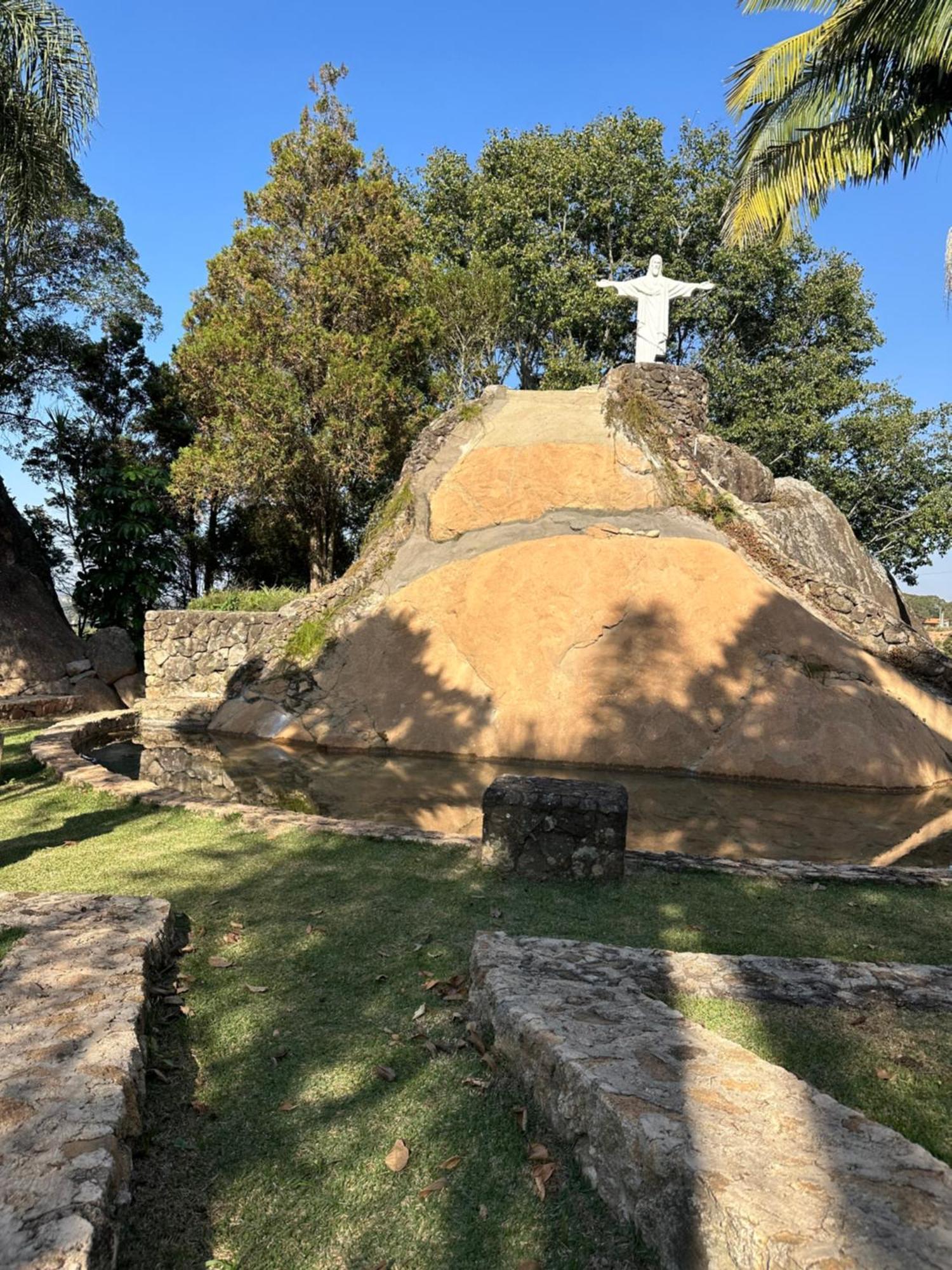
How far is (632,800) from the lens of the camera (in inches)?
299

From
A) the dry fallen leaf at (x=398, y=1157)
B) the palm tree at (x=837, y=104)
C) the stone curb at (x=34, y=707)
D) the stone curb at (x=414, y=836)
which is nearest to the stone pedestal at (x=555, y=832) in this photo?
the stone curb at (x=414, y=836)

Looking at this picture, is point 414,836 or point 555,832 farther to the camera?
point 414,836

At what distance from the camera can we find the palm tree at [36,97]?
9828 millimetres

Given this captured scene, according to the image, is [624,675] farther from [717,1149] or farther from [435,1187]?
→ [717,1149]

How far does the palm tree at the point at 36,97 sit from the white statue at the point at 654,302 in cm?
828

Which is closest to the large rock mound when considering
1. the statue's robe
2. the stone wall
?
the stone wall

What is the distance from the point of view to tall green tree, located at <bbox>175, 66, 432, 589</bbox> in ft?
53.2

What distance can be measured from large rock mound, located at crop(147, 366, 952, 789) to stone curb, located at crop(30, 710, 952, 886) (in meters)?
3.48

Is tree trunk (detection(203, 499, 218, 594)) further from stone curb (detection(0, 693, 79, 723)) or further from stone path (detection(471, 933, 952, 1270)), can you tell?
stone path (detection(471, 933, 952, 1270))

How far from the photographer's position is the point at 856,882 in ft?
16.3

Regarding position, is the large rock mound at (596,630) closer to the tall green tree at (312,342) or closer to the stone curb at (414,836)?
the stone curb at (414,836)

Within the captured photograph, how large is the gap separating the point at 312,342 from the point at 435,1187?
1618 centimetres

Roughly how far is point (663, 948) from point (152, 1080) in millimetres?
2205

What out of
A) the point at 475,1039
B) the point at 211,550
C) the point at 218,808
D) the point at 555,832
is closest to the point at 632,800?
the point at 555,832
